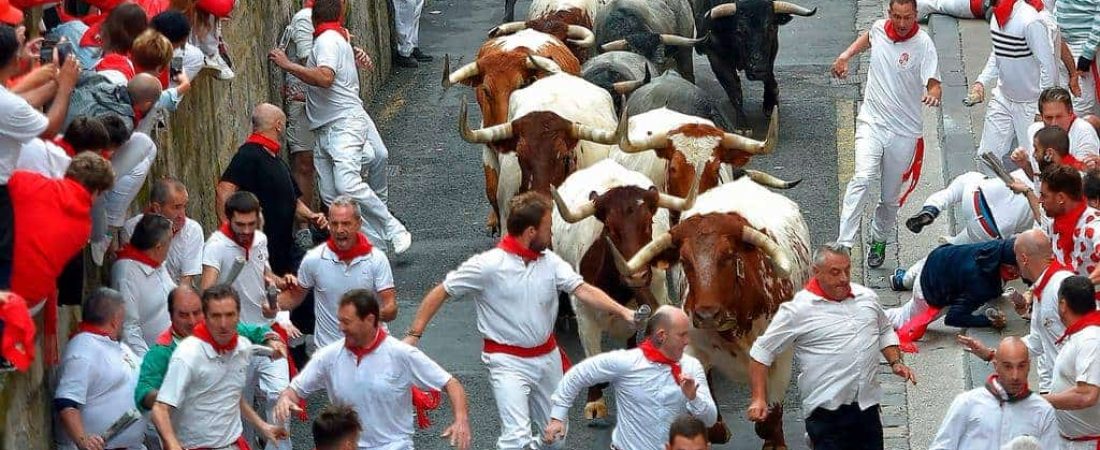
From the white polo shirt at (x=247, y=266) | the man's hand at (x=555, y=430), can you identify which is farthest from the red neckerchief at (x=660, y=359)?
the white polo shirt at (x=247, y=266)

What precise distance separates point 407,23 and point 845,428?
35.7 feet

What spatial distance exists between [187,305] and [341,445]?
85.8 inches

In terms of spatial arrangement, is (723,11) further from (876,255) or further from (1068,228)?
(1068,228)

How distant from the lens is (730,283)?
40.4ft

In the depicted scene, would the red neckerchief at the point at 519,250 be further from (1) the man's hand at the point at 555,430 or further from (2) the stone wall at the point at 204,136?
(2) the stone wall at the point at 204,136

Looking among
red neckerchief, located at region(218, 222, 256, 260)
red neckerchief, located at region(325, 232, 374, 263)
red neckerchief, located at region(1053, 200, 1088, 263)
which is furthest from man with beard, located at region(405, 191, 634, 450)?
red neckerchief, located at region(1053, 200, 1088, 263)

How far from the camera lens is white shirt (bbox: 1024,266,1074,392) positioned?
11.4 meters

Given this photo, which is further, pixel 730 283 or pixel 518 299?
pixel 730 283

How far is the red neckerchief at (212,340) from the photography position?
34.6 feet

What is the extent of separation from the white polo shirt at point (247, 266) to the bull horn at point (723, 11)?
779cm

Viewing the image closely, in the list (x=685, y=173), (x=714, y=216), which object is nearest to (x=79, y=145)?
(x=714, y=216)

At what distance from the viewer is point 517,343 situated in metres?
11.6

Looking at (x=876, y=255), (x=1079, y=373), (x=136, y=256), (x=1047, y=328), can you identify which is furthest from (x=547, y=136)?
(x=1079, y=373)

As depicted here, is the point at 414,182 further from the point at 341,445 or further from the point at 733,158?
the point at 341,445
